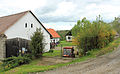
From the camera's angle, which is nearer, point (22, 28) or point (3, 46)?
point (3, 46)

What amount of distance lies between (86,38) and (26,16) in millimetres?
10054

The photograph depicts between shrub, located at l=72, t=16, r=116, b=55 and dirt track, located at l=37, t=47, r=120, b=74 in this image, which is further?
shrub, located at l=72, t=16, r=116, b=55

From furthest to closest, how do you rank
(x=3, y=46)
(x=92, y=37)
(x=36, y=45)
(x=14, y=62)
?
(x=3, y=46)
(x=36, y=45)
(x=92, y=37)
(x=14, y=62)

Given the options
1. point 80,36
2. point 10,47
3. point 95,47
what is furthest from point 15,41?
point 95,47

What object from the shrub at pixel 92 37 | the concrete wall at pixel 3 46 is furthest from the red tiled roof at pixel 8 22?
the shrub at pixel 92 37

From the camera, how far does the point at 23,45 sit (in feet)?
49.1

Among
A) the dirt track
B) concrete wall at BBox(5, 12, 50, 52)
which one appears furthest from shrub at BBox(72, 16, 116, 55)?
Result: concrete wall at BBox(5, 12, 50, 52)

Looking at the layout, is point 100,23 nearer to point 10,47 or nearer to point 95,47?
point 95,47

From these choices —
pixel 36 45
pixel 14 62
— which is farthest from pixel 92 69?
pixel 14 62

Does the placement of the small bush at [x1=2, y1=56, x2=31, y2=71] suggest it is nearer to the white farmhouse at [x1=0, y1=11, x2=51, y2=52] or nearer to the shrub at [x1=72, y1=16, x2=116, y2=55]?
the white farmhouse at [x1=0, y1=11, x2=51, y2=52]

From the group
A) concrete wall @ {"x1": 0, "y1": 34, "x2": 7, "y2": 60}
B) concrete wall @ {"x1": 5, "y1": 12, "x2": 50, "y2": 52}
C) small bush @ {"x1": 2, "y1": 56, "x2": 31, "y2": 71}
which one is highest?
concrete wall @ {"x1": 5, "y1": 12, "x2": 50, "y2": 52}

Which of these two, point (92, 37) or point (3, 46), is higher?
point (92, 37)

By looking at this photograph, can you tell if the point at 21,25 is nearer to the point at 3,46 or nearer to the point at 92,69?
the point at 3,46

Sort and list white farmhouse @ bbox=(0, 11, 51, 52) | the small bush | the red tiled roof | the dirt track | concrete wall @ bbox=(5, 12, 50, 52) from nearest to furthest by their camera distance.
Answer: the dirt track
the small bush
the red tiled roof
white farmhouse @ bbox=(0, 11, 51, 52)
concrete wall @ bbox=(5, 12, 50, 52)
